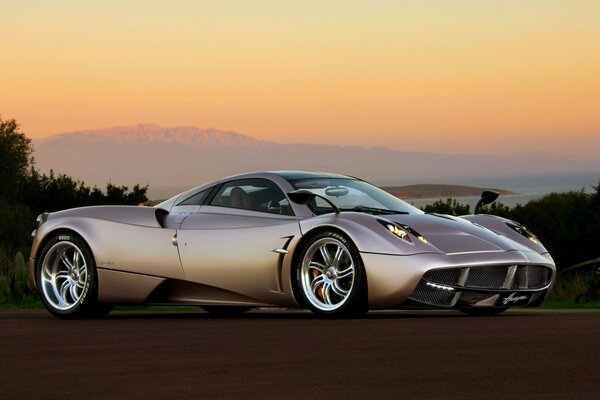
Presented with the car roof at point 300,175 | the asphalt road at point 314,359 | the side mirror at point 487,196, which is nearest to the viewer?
the asphalt road at point 314,359

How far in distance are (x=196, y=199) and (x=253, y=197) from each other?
0.80m

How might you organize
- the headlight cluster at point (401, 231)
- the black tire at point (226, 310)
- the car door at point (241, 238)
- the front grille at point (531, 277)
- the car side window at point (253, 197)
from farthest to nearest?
the black tire at point (226, 310), the car side window at point (253, 197), the car door at point (241, 238), the front grille at point (531, 277), the headlight cluster at point (401, 231)

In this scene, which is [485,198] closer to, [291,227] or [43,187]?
[291,227]

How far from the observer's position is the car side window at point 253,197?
12297mm

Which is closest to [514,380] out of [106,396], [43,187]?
[106,396]

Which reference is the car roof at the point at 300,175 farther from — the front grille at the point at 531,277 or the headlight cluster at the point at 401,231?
the front grille at the point at 531,277

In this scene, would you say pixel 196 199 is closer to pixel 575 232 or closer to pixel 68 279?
pixel 68 279

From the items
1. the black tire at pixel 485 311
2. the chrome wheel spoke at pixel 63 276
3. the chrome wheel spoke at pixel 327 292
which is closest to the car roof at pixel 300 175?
the chrome wheel spoke at pixel 327 292

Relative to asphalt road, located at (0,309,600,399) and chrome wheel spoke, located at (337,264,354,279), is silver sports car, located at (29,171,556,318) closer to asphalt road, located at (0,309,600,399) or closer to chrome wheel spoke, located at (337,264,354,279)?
chrome wheel spoke, located at (337,264,354,279)

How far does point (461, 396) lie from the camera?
643cm

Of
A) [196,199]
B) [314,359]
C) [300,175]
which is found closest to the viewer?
[314,359]

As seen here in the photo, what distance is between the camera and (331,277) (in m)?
11.4

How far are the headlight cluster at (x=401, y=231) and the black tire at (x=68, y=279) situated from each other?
11.4 ft

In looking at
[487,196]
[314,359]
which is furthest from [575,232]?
[314,359]
